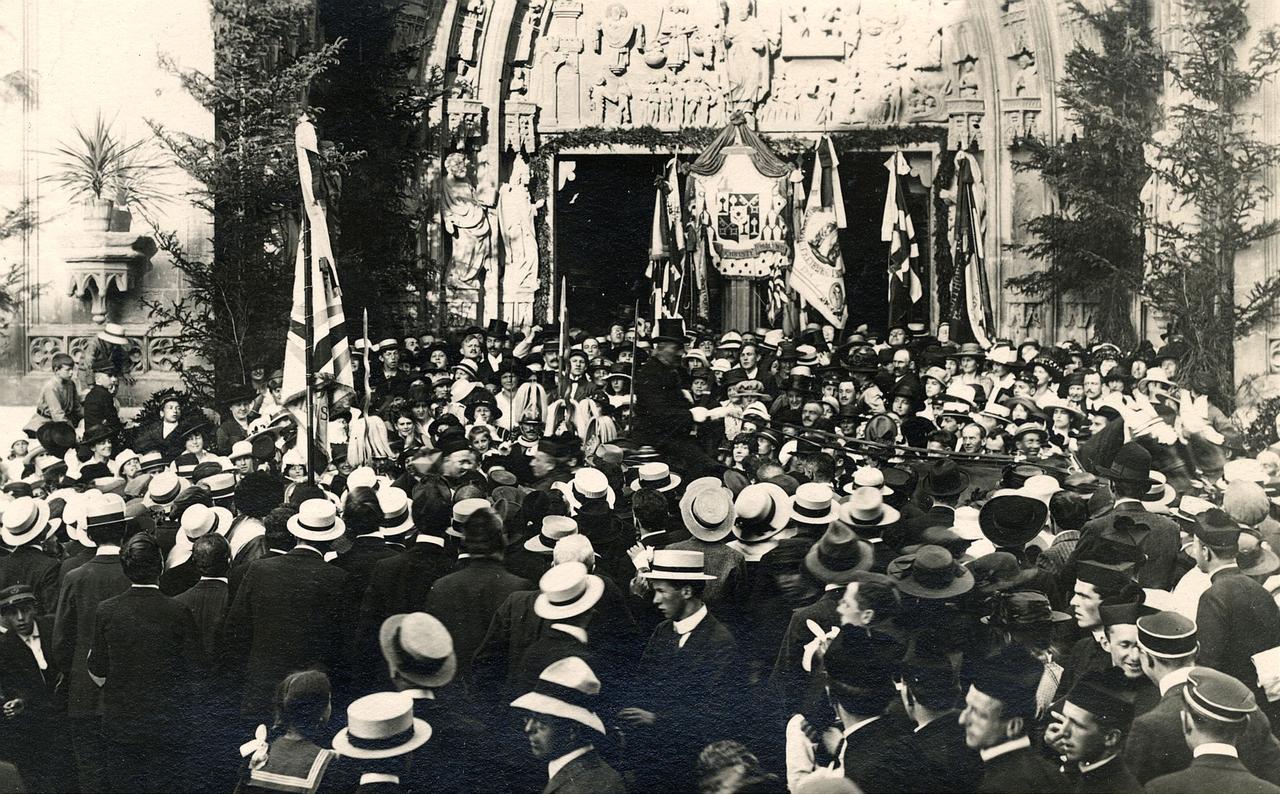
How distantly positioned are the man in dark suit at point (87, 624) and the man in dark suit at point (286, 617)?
33.8 inches

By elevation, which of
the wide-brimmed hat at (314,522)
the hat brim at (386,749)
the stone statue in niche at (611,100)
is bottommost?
the hat brim at (386,749)

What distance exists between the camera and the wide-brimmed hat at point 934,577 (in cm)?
645

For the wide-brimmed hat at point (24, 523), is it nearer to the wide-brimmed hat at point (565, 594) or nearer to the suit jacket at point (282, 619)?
the suit jacket at point (282, 619)

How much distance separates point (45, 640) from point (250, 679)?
5.48ft

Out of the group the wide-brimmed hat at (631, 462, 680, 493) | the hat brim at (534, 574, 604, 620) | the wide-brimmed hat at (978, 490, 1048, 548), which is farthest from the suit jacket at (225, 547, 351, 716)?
the wide-brimmed hat at (978, 490, 1048, 548)

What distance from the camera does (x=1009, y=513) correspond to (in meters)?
6.98

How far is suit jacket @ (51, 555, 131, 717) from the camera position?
6723mm

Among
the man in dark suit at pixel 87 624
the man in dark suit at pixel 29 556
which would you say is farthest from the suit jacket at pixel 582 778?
the man in dark suit at pixel 29 556

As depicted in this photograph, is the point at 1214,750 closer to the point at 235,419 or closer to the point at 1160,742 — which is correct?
the point at 1160,742

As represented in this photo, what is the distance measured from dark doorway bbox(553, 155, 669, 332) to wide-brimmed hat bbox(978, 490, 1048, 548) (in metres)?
6.16

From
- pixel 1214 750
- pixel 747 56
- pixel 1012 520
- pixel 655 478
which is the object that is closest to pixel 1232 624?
pixel 1012 520

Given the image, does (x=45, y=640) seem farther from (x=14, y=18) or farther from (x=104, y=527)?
(x=14, y=18)

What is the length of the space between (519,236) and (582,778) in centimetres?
886

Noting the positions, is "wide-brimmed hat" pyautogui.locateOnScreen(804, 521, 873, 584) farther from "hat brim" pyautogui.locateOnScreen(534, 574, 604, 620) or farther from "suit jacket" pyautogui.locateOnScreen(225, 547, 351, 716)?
"suit jacket" pyautogui.locateOnScreen(225, 547, 351, 716)
